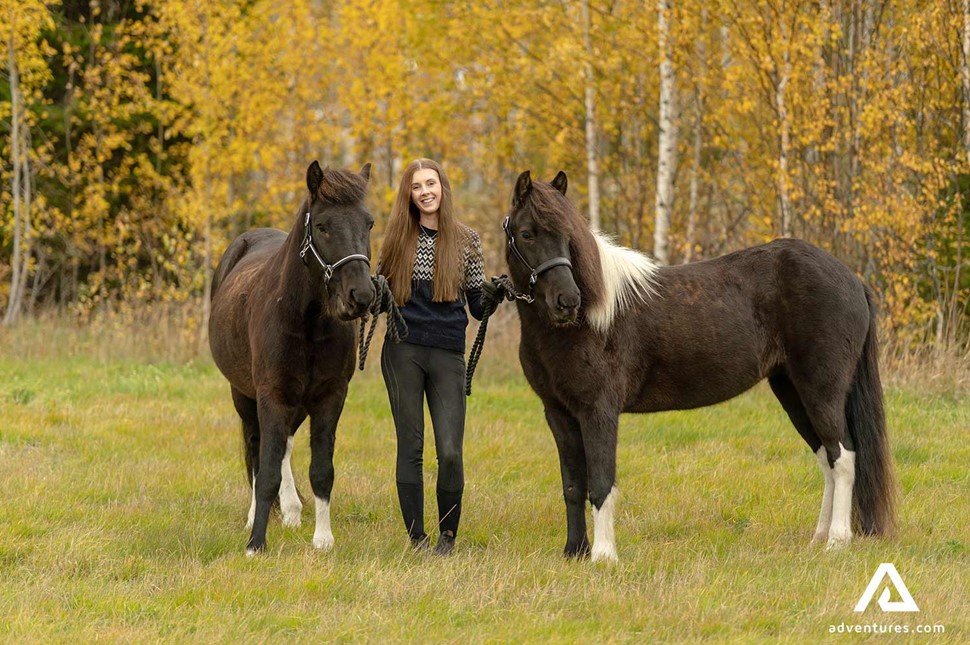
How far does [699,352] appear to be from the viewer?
5.92 m

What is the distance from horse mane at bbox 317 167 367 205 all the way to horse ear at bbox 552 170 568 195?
1002 mm

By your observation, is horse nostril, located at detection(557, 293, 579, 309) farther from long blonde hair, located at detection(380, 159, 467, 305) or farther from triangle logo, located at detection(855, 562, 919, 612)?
triangle logo, located at detection(855, 562, 919, 612)

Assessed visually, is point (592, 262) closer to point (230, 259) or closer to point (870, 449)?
point (870, 449)

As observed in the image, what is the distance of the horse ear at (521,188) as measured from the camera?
5.28 metres

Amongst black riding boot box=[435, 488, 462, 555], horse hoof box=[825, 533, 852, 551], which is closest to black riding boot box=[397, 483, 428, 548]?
black riding boot box=[435, 488, 462, 555]

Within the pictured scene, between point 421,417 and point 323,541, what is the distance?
0.91 meters

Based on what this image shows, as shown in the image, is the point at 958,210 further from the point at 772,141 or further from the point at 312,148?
the point at 312,148

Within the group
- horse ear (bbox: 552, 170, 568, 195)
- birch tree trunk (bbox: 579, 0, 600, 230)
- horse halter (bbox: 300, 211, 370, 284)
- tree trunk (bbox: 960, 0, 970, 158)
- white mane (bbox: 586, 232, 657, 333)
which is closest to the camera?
horse halter (bbox: 300, 211, 370, 284)

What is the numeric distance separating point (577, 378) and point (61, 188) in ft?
43.6

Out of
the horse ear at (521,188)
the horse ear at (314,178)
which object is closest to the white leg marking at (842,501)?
the horse ear at (521,188)

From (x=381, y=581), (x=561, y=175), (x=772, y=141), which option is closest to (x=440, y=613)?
(x=381, y=581)

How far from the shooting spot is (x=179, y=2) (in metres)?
14.4

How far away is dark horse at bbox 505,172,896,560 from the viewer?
18.0ft

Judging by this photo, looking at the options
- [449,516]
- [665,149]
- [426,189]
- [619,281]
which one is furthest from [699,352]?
[665,149]
